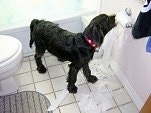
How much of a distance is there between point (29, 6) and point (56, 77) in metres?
0.87

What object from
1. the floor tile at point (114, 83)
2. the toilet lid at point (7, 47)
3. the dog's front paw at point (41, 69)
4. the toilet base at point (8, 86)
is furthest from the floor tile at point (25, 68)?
the floor tile at point (114, 83)

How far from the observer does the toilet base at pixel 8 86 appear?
177 cm

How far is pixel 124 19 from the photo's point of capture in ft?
4.84

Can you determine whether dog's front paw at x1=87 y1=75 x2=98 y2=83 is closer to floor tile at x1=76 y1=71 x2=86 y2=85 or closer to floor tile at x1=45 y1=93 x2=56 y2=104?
floor tile at x1=76 y1=71 x2=86 y2=85

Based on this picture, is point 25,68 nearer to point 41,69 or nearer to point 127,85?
point 41,69

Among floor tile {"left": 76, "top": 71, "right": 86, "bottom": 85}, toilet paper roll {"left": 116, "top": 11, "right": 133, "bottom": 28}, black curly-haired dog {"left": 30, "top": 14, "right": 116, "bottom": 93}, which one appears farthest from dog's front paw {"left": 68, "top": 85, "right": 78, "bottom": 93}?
toilet paper roll {"left": 116, "top": 11, "right": 133, "bottom": 28}

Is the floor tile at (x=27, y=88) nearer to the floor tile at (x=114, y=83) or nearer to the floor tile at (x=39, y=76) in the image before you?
the floor tile at (x=39, y=76)

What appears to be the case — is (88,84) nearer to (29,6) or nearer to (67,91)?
(67,91)

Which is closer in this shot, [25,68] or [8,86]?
[8,86]

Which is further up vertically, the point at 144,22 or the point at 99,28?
the point at 144,22

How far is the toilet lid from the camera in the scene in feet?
4.92

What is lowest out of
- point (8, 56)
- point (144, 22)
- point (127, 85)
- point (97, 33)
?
point (127, 85)

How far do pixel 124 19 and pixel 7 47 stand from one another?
2.98 feet

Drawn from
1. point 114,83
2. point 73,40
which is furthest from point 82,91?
point 73,40
